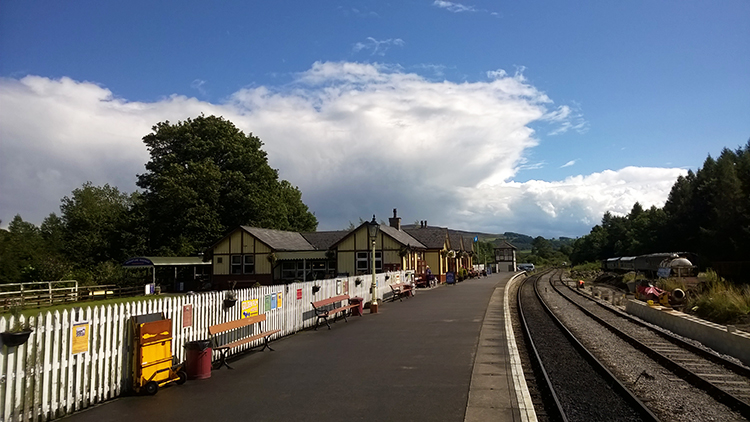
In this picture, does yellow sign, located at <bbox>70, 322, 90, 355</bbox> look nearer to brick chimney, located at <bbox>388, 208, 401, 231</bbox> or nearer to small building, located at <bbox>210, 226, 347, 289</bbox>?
small building, located at <bbox>210, 226, 347, 289</bbox>

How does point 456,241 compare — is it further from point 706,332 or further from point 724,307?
point 706,332

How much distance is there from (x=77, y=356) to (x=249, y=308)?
4.82 metres

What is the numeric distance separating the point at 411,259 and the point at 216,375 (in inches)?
1239

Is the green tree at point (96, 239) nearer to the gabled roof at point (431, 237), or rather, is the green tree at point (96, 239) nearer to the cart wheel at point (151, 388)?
the gabled roof at point (431, 237)

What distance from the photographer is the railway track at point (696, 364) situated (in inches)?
324

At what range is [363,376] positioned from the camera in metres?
8.62

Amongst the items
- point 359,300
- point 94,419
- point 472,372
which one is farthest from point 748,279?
point 94,419

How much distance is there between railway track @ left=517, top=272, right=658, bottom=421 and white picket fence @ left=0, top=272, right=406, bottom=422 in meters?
6.19

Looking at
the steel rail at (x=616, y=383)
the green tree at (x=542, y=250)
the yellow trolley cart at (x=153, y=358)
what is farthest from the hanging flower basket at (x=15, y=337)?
the green tree at (x=542, y=250)

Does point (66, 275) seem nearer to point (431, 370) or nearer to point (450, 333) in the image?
point (450, 333)

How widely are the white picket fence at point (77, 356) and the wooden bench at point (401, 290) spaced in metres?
16.2

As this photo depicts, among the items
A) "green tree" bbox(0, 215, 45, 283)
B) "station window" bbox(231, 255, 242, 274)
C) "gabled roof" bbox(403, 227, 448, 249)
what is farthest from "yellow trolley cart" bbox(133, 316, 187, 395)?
"gabled roof" bbox(403, 227, 448, 249)

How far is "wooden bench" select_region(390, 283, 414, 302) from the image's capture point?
2547 centimetres

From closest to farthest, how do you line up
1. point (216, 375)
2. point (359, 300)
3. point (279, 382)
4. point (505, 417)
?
point (505, 417), point (279, 382), point (216, 375), point (359, 300)
